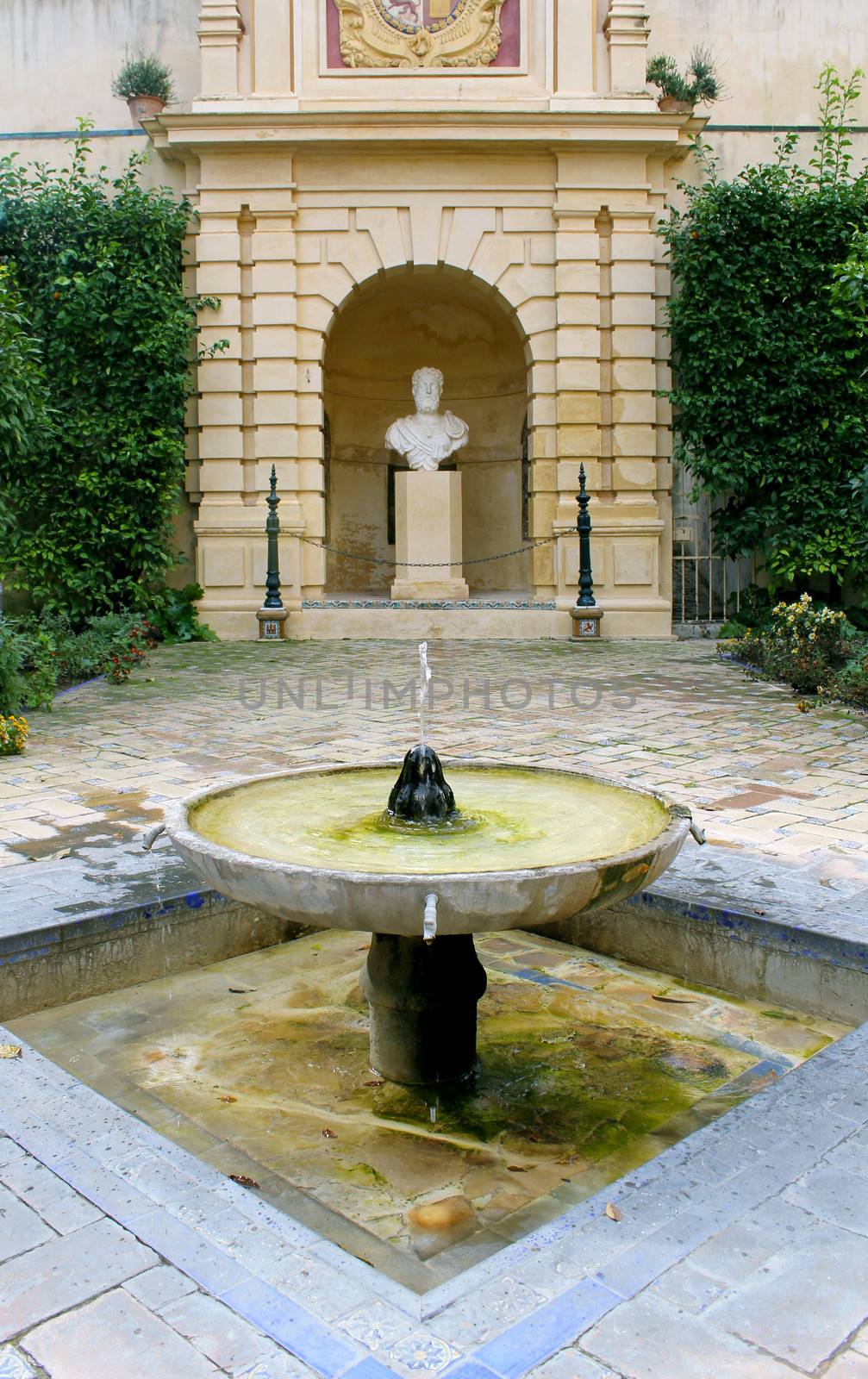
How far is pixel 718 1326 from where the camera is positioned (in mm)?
1823

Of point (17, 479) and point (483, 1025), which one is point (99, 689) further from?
point (483, 1025)

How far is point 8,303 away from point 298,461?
6.19m

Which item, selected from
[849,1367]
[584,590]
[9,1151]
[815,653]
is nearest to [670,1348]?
[849,1367]

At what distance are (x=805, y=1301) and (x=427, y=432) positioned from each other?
14.0 meters

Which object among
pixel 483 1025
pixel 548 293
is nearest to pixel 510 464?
pixel 548 293

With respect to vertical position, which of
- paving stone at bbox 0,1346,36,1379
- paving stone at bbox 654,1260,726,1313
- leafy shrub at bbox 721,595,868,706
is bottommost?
paving stone at bbox 0,1346,36,1379

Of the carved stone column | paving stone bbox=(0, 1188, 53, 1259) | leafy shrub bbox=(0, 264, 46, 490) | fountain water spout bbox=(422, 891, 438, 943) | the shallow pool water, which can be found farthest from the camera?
the carved stone column

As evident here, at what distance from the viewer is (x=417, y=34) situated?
14.2 meters

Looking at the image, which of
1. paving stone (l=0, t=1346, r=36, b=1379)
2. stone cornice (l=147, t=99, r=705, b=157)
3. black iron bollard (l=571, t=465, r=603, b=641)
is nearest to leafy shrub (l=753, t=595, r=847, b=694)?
black iron bollard (l=571, t=465, r=603, b=641)

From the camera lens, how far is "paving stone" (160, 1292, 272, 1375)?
175cm

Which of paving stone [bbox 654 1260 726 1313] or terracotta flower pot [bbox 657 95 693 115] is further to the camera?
terracotta flower pot [bbox 657 95 693 115]

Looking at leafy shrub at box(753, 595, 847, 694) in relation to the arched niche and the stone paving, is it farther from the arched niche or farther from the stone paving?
the arched niche

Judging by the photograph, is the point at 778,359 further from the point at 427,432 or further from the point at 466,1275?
the point at 466,1275

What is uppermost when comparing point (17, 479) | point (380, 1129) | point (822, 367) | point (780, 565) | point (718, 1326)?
point (822, 367)
